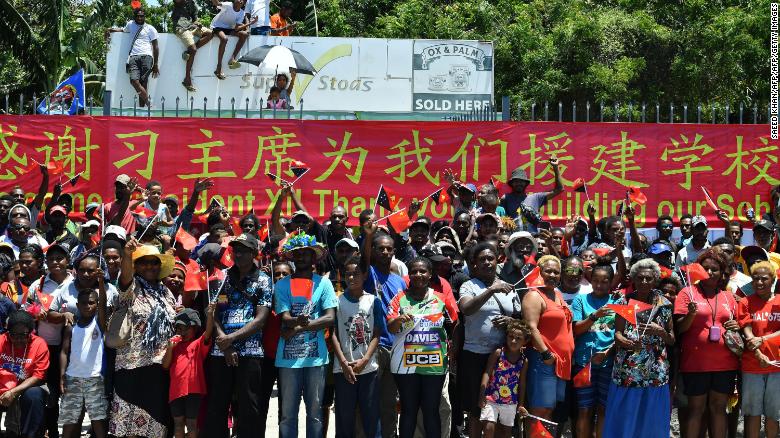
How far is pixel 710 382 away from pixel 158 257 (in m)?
3.98

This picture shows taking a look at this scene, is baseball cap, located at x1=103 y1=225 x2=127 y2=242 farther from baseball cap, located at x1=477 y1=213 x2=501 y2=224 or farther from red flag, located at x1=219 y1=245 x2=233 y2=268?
baseball cap, located at x1=477 y1=213 x2=501 y2=224

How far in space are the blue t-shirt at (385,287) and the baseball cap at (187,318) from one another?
1.20 metres

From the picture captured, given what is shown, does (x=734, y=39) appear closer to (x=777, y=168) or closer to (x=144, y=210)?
(x=777, y=168)

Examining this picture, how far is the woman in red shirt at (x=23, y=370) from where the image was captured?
287 inches

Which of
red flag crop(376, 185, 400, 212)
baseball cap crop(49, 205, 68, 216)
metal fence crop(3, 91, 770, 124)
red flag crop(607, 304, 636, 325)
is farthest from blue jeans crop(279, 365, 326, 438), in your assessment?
metal fence crop(3, 91, 770, 124)

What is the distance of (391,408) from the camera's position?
7.44 meters

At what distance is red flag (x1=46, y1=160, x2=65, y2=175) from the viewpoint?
1076 cm

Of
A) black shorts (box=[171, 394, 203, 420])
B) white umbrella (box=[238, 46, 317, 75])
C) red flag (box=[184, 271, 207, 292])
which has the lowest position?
black shorts (box=[171, 394, 203, 420])

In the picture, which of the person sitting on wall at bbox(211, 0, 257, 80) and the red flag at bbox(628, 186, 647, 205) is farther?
the person sitting on wall at bbox(211, 0, 257, 80)

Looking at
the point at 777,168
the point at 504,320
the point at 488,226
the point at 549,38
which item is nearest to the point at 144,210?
the point at 488,226

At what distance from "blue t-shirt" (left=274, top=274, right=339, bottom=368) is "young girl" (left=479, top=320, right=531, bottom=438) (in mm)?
1133

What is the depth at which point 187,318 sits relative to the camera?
23.7ft

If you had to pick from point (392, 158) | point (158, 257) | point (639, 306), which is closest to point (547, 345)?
point (639, 306)

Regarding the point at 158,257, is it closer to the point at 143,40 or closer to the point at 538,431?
the point at 538,431
